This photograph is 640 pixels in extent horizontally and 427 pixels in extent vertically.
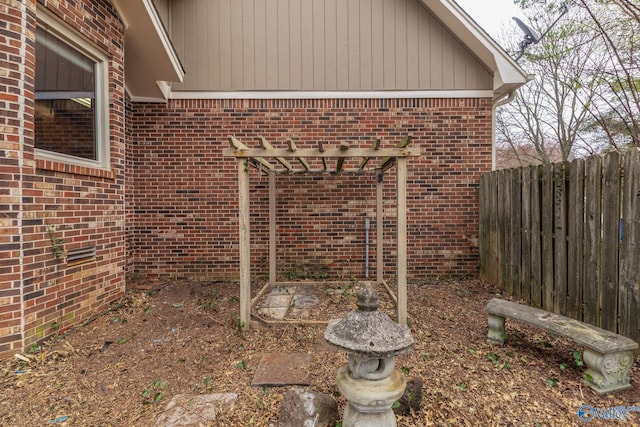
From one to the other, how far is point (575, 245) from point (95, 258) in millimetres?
5484

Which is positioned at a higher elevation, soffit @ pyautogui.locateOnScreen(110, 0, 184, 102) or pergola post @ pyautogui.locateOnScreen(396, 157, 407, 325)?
soffit @ pyautogui.locateOnScreen(110, 0, 184, 102)

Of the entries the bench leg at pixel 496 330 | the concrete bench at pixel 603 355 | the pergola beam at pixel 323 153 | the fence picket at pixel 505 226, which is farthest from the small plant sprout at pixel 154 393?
the fence picket at pixel 505 226

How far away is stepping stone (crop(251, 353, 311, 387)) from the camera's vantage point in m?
2.72

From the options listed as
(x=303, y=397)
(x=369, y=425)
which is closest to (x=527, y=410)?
(x=369, y=425)

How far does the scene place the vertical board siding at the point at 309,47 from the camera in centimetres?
569

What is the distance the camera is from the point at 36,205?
3213mm

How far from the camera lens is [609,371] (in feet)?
8.37

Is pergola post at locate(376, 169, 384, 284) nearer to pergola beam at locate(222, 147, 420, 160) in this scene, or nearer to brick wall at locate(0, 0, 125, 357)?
pergola beam at locate(222, 147, 420, 160)

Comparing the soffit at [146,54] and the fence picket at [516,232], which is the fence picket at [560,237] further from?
the soffit at [146,54]

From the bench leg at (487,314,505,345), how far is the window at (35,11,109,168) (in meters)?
4.89

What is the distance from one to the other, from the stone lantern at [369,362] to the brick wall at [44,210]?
299 cm

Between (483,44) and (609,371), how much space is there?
4.85 meters

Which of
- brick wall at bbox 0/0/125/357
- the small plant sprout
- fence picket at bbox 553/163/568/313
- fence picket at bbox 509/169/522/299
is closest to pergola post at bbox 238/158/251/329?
the small plant sprout

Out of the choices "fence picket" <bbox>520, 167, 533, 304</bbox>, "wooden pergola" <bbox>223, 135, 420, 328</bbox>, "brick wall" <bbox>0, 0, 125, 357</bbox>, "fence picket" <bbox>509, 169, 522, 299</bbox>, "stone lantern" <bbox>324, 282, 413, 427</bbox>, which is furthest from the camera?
"fence picket" <bbox>509, 169, 522, 299</bbox>
